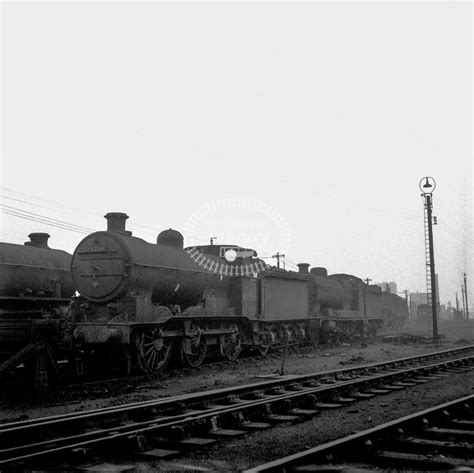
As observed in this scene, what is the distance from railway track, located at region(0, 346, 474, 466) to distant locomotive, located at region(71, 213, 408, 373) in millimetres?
3921

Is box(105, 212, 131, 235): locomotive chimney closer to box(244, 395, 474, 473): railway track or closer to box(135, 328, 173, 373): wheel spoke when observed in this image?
box(135, 328, 173, 373): wheel spoke

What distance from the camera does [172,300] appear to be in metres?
13.7

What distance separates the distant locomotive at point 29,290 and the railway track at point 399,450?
273 inches

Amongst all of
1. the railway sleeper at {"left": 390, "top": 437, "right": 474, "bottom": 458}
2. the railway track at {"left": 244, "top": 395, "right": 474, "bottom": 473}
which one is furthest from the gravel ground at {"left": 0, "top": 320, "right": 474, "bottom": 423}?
the railway sleeper at {"left": 390, "top": 437, "right": 474, "bottom": 458}

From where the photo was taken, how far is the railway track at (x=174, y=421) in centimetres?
536

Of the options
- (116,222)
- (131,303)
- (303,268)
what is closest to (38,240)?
(116,222)

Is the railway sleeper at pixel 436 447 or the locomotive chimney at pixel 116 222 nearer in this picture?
the railway sleeper at pixel 436 447

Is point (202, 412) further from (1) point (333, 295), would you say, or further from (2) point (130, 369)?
(1) point (333, 295)

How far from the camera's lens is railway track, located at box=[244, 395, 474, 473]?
468cm

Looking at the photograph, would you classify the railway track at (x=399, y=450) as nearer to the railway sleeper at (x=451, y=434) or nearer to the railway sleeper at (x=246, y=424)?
the railway sleeper at (x=451, y=434)

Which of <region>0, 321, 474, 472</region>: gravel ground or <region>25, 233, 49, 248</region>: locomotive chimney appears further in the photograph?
<region>25, 233, 49, 248</region>: locomotive chimney

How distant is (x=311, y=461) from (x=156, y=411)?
283 cm

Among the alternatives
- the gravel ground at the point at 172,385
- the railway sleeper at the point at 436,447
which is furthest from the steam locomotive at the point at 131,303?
the railway sleeper at the point at 436,447

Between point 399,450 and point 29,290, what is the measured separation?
1050cm
